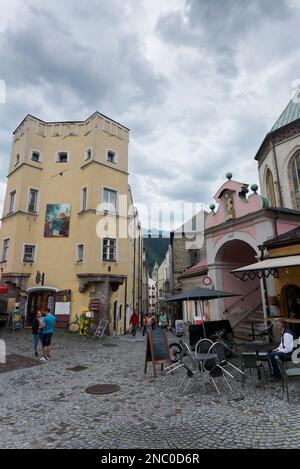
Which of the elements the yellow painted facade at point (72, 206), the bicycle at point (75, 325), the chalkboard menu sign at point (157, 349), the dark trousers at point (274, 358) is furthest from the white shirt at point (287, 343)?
the bicycle at point (75, 325)

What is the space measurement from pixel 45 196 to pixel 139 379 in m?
17.9

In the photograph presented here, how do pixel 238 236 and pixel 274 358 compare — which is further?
pixel 238 236

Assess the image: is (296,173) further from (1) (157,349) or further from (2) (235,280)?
(1) (157,349)

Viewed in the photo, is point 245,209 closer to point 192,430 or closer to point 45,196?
point 192,430

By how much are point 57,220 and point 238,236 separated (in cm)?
1374

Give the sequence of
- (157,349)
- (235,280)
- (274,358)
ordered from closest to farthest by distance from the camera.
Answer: (274,358)
(157,349)
(235,280)

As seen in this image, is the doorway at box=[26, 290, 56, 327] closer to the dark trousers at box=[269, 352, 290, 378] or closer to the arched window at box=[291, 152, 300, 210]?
the dark trousers at box=[269, 352, 290, 378]

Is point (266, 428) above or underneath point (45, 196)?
underneath

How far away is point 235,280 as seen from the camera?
17.7m

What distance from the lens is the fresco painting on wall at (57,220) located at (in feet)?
70.3

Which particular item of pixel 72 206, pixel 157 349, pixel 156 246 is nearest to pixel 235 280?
pixel 157 349

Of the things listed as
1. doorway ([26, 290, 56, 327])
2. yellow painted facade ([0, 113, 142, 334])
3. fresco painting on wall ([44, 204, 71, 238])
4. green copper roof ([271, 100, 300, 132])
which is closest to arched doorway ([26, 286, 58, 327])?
doorway ([26, 290, 56, 327])

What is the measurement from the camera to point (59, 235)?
842 inches
